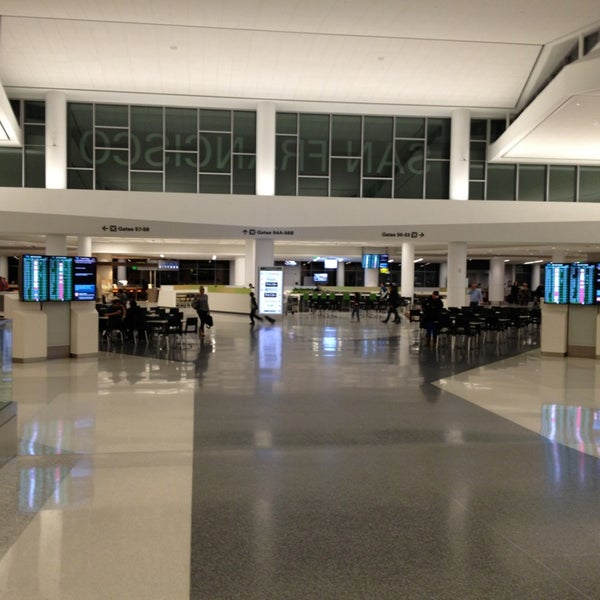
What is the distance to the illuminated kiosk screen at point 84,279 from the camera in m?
12.6

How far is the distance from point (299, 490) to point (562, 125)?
710 inches

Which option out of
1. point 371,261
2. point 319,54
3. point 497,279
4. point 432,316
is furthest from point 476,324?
point 497,279

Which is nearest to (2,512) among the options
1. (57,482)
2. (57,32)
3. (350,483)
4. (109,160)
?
(57,482)

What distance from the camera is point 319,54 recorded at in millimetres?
19891

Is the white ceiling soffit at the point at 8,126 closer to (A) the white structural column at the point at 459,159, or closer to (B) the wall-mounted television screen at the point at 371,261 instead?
(A) the white structural column at the point at 459,159

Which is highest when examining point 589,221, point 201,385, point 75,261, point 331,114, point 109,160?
point 331,114

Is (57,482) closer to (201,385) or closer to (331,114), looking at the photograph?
(201,385)

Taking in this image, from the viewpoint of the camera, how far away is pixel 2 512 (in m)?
4.17

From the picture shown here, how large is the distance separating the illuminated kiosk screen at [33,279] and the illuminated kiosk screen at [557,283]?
10318 millimetres

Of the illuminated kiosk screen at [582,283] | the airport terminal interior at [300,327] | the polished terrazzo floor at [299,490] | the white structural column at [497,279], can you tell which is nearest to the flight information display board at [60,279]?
the airport terminal interior at [300,327]

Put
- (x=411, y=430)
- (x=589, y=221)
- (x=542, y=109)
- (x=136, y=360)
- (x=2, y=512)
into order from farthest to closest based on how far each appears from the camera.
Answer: (x=589, y=221) < (x=542, y=109) < (x=136, y=360) < (x=411, y=430) < (x=2, y=512)

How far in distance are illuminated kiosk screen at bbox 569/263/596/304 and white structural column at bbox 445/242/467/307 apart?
1055 cm

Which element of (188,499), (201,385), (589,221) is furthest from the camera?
(589,221)

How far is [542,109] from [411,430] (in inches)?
587
